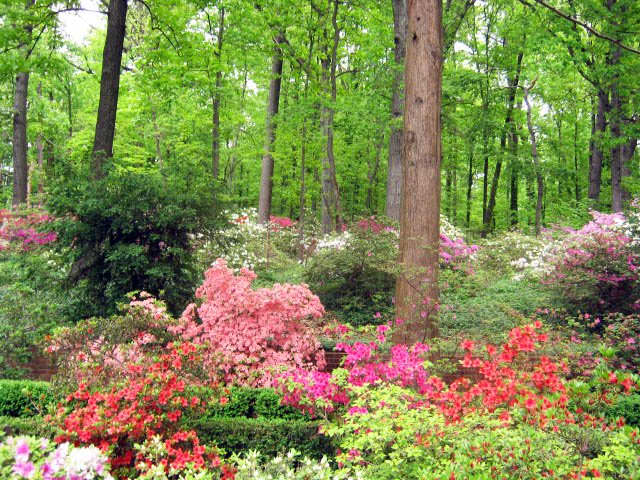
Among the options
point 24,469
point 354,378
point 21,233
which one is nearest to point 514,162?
point 21,233

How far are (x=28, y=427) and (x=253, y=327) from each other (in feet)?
7.53

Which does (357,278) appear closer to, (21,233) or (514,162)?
(21,233)

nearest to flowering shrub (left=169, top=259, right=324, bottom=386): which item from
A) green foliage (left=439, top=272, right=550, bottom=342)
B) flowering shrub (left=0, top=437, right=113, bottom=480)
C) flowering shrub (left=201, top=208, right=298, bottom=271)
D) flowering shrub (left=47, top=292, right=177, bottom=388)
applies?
flowering shrub (left=47, top=292, right=177, bottom=388)

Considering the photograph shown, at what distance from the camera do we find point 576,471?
2832mm

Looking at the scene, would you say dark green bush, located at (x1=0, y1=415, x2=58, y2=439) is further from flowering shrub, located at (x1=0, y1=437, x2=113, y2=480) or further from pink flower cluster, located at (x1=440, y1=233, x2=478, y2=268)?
pink flower cluster, located at (x1=440, y1=233, x2=478, y2=268)

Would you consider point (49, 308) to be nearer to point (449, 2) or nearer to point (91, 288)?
point (91, 288)

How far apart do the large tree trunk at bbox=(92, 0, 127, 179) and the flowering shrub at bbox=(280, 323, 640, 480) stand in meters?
5.52

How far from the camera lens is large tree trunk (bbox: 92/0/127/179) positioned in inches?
323

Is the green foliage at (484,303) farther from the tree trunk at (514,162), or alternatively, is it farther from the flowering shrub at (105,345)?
the tree trunk at (514,162)

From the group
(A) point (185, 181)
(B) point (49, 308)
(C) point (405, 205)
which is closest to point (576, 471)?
(C) point (405, 205)

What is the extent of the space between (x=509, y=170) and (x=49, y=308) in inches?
637

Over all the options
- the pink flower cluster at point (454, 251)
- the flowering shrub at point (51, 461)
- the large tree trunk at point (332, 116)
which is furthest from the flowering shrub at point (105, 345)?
the large tree trunk at point (332, 116)

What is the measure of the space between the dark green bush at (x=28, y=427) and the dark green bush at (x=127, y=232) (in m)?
2.54

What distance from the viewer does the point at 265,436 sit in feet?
14.5
